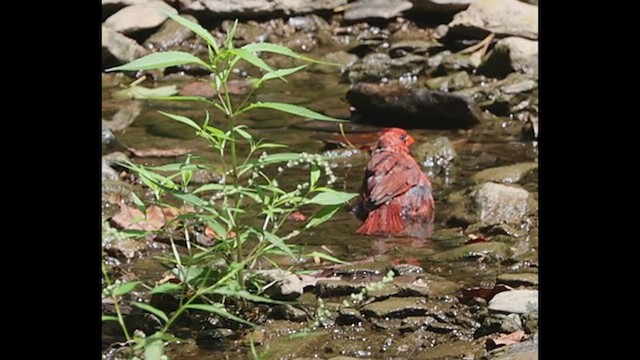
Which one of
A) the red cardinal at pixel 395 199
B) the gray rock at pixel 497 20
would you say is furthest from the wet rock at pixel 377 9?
the red cardinal at pixel 395 199

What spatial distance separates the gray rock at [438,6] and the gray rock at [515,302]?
7130 millimetres

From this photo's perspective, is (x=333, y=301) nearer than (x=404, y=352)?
No

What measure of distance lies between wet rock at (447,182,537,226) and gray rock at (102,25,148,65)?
15.1 feet

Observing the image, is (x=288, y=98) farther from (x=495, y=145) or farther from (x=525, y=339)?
(x=525, y=339)

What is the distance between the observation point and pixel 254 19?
11.5 meters

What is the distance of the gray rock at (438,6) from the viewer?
11.2 metres

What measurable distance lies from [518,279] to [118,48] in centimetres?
592

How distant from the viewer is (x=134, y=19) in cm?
1071

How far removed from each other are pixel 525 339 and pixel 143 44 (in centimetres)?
743

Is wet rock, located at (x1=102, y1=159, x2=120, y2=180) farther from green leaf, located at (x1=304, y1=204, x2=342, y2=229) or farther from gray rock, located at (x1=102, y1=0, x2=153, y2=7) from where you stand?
gray rock, located at (x1=102, y1=0, x2=153, y2=7)

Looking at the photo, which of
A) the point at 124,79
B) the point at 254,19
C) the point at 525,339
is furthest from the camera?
the point at 254,19

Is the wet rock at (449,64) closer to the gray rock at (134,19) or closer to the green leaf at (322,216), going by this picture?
the gray rock at (134,19)
